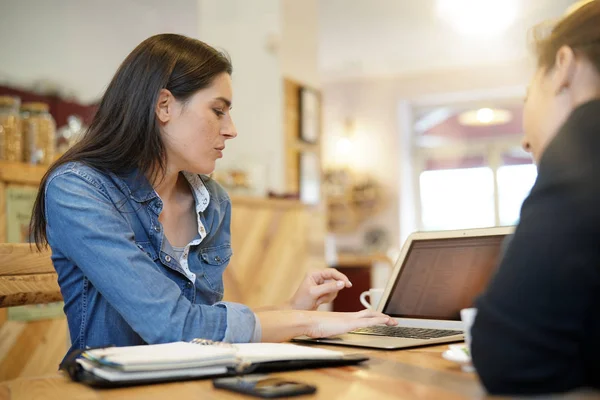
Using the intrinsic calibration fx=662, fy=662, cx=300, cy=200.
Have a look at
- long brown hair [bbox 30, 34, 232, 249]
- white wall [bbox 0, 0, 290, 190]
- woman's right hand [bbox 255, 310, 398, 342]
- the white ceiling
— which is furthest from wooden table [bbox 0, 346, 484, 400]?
the white ceiling

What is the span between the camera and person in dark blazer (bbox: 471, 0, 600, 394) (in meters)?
0.68

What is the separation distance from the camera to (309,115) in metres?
4.63

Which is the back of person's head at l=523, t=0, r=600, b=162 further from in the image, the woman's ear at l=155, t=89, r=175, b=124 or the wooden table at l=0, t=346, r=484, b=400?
the woman's ear at l=155, t=89, r=175, b=124

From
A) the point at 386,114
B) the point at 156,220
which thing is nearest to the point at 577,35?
the point at 156,220

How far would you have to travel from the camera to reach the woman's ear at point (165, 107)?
4.85 feet

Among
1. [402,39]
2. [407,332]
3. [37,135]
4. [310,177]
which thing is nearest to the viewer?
[407,332]

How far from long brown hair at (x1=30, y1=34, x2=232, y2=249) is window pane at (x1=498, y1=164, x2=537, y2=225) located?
6998mm

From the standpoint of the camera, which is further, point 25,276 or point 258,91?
point 258,91

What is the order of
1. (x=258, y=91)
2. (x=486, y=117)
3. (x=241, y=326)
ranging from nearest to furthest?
(x=241, y=326)
(x=258, y=91)
(x=486, y=117)

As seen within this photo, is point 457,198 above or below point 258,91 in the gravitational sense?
below

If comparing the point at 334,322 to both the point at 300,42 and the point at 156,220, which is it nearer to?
the point at 156,220

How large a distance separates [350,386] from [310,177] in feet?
12.7

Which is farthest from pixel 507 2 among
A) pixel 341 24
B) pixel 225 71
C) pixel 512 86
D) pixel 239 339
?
pixel 239 339

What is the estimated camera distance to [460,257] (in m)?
1.46
